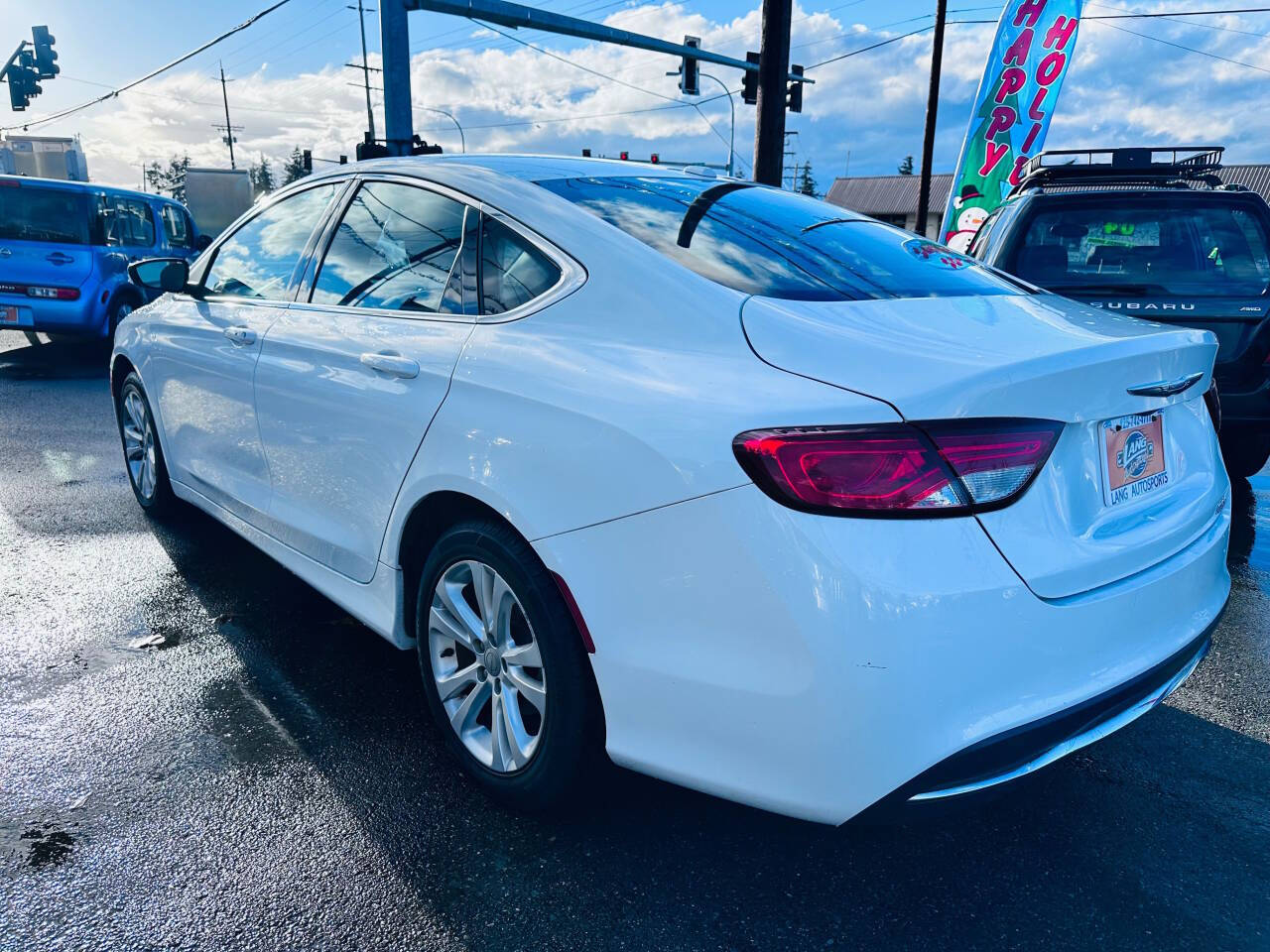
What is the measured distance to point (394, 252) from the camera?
2.85m

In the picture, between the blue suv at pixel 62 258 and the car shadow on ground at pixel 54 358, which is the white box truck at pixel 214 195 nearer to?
the car shadow on ground at pixel 54 358

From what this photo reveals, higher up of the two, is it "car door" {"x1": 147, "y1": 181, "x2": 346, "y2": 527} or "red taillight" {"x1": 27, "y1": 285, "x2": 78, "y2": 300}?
"car door" {"x1": 147, "y1": 181, "x2": 346, "y2": 527}

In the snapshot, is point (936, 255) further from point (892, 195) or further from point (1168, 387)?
point (892, 195)

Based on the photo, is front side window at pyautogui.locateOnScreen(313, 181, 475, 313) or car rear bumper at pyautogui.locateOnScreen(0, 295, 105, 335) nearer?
front side window at pyautogui.locateOnScreen(313, 181, 475, 313)

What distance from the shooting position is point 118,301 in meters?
10.8

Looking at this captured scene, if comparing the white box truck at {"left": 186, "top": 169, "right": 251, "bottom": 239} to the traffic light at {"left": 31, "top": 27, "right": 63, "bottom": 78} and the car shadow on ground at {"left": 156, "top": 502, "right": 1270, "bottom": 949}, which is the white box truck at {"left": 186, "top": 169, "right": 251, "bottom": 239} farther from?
the car shadow on ground at {"left": 156, "top": 502, "right": 1270, "bottom": 949}

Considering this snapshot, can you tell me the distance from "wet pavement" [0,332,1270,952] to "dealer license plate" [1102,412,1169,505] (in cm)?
63

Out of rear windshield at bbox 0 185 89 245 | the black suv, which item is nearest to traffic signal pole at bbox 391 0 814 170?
rear windshield at bbox 0 185 89 245

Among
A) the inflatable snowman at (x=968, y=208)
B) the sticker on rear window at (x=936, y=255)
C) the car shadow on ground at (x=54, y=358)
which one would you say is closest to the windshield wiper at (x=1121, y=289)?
the sticker on rear window at (x=936, y=255)

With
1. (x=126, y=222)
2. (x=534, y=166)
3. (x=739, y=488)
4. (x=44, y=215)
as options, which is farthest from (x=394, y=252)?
(x=126, y=222)

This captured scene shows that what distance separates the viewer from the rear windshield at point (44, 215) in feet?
33.4

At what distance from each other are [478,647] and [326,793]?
594 millimetres

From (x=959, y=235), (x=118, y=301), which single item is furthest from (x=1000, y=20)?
(x=118, y=301)

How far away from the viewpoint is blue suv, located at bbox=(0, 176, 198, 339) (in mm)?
10047
